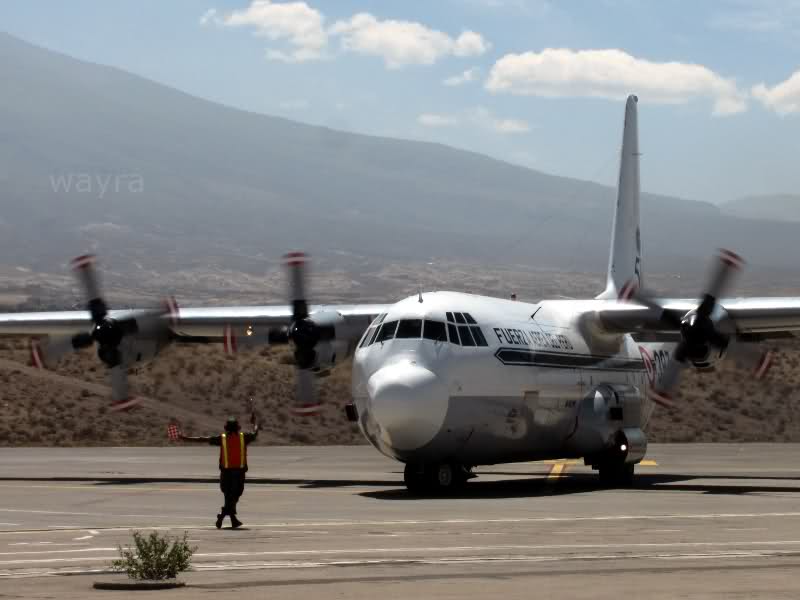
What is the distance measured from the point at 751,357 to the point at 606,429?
365cm

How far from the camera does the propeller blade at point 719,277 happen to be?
30797 millimetres

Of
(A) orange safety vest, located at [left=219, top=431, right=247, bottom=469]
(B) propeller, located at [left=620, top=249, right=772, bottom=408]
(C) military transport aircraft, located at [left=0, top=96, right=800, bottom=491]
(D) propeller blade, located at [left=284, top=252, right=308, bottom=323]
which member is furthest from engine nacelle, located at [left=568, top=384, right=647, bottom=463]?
(A) orange safety vest, located at [left=219, top=431, right=247, bottom=469]

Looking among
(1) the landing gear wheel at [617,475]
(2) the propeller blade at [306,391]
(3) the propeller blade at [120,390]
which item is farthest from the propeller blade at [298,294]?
(1) the landing gear wheel at [617,475]

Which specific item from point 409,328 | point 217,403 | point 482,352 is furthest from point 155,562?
point 217,403

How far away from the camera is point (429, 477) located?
29078 mm

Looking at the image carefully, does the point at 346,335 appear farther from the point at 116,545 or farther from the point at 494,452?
the point at 116,545

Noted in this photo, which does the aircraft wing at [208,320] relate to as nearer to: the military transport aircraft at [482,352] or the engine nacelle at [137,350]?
the military transport aircraft at [482,352]

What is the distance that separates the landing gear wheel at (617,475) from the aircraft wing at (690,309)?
312 centimetres

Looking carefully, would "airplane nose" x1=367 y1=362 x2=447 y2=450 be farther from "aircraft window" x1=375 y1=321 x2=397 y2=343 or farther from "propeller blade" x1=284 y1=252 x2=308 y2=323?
"propeller blade" x1=284 y1=252 x2=308 y2=323

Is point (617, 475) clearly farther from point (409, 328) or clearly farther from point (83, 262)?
point (83, 262)

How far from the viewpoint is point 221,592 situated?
560 inches

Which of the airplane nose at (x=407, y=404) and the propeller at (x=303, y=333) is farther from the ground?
the propeller at (x=303, y=333)

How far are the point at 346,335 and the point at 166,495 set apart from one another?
21.9 ft

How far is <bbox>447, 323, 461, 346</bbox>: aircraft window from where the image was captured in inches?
1133
